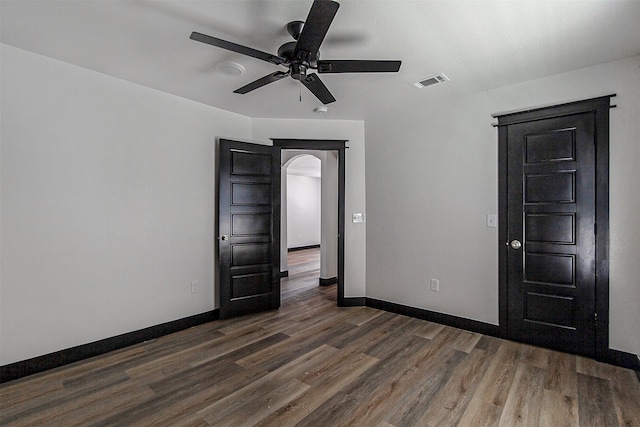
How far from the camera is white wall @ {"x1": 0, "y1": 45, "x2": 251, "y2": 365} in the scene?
2.35 metres

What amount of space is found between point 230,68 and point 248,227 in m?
1.86

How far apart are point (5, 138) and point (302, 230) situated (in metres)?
8.29

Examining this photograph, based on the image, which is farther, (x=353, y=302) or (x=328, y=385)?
(x=353, y=302)

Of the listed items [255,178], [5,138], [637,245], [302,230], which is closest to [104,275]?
[5,138]

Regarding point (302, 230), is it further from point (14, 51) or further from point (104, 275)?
point (14, 51)

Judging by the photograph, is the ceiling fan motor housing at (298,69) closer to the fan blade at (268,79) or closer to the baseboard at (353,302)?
the fan blade at (268,79)

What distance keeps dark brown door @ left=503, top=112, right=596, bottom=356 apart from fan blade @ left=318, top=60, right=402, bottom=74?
172cm

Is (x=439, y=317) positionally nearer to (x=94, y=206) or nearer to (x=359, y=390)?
(x=359, y=390)

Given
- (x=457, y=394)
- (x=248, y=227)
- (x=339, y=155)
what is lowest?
(x=457, y=394)

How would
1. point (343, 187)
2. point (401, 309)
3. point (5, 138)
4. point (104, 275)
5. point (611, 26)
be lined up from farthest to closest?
A: point (343, 187), point (401, 309), point (104, 275), point (5, 138), point (611, 26)

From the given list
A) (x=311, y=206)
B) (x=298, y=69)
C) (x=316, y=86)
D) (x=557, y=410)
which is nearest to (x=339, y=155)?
(x=316, y=86)

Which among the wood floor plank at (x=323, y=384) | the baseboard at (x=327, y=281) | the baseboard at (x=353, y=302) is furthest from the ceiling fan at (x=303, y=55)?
the baseboard at (x=327, y=281)

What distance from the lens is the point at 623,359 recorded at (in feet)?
8.11

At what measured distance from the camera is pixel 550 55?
2436 mm
